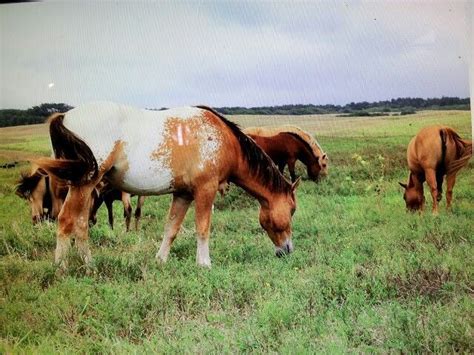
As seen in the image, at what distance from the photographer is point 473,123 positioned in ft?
8.73

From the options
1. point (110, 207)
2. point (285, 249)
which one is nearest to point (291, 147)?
point (285, 249)

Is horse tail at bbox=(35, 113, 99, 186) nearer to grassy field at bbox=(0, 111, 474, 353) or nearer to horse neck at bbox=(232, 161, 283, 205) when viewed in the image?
grassy field at bbox=(0, 111, 474, 353)

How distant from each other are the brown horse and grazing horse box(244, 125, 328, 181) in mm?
467

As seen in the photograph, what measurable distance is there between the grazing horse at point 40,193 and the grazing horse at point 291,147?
1156 mm

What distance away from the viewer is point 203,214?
10.4ft

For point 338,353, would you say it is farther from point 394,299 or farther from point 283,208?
point 283,208

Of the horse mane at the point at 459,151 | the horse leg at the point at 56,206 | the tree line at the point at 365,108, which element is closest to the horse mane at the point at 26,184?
the horse leg at the point at 56,206

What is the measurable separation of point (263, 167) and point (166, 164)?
0.59 metres

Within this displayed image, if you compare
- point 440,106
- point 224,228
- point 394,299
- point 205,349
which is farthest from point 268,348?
point 440,106

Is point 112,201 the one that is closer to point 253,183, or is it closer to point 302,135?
point 253,183

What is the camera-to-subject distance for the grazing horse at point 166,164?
115 inches

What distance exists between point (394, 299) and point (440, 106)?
98 cm

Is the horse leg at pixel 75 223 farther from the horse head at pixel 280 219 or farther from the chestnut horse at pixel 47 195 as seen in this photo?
the horse head at pixel 280 219

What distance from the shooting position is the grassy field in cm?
224
